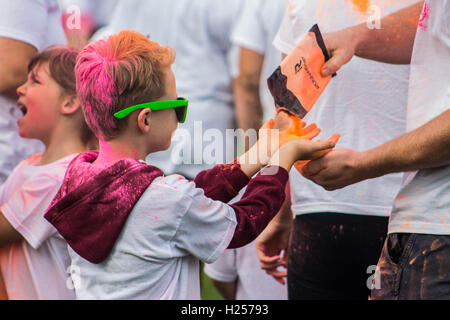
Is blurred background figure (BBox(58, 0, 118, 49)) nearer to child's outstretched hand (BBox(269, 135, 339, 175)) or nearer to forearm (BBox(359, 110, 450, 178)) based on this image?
child's outstretched hand (BBox(269, 135, 339, 175))

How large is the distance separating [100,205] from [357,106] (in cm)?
69

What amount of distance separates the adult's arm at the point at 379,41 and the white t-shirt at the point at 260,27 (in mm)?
1052

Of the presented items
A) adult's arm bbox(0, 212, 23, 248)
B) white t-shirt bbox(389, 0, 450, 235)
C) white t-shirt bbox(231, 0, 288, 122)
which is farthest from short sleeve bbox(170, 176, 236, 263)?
white t-shirt bbox(231, 0, 288, 122)

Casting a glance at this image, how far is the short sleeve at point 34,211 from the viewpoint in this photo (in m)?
1.66

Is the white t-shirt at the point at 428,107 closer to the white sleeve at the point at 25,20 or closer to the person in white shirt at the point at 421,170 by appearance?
the person in white shirt at the point at 421,170

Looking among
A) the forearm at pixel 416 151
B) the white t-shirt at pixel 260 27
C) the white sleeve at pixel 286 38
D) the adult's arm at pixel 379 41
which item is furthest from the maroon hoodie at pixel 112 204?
the white t-shirt at pixel 260 27

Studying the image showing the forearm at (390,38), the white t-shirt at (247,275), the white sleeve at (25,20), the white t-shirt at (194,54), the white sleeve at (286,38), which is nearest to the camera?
the forearm at (390,38)

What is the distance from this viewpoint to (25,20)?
1761 mm

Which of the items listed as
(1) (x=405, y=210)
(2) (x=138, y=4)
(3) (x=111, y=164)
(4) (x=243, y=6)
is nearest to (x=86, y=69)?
(3) (x=111, y=164)

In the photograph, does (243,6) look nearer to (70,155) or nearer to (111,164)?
(70,155)

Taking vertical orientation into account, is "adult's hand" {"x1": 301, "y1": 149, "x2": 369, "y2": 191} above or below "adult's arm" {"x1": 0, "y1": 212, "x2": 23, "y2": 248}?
above

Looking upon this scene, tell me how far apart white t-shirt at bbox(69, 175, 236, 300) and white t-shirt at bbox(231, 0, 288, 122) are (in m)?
1.28

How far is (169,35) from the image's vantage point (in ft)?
6.93

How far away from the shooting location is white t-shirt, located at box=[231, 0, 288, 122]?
8.36 feet
